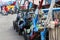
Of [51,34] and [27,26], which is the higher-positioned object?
[51,34]

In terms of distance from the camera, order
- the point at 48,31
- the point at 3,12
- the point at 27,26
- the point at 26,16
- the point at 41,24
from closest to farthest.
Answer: the point at 48,31, the point at 41,24, the point at 27,26, the point at 26,16, the point at 3,12

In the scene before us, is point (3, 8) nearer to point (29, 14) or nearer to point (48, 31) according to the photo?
point (29, 14)

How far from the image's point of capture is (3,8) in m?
10.9

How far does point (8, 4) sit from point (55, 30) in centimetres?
904

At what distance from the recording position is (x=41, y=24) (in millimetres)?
2777

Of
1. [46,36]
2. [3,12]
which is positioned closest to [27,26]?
[46,36]

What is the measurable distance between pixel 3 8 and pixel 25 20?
6495 millimetres

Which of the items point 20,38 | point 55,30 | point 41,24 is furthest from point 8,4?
point 55,30

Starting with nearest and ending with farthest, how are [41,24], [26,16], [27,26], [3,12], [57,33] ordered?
[57,33], [41,24], [27,26], [26,16], [3,12]

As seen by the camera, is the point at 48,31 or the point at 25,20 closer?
the point at 48,31

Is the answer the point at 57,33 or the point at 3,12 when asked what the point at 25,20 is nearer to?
the point at 57,33

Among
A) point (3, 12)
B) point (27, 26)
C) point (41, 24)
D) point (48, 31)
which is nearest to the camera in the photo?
point (48, 31)

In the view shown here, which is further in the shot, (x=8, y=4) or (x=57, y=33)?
(x=8, y=4)

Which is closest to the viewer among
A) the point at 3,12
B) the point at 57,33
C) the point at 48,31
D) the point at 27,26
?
the point at 57,33
